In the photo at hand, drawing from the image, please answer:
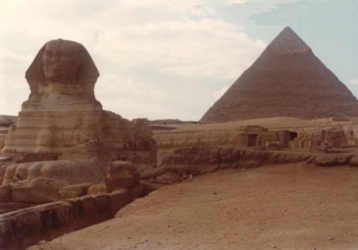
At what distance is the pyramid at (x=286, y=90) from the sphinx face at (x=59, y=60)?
97682 millimetres

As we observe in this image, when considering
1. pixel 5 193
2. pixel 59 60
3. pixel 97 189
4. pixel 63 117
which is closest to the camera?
pixel 97 189

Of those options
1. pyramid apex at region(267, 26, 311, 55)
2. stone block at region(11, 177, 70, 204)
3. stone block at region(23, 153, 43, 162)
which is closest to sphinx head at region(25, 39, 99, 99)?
stone block at region(23, 153, 43, 162)

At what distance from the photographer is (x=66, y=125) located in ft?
45.1

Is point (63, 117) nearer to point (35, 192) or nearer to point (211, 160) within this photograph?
point (35, 192)

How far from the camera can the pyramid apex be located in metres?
131

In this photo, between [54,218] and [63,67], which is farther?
[63,67]

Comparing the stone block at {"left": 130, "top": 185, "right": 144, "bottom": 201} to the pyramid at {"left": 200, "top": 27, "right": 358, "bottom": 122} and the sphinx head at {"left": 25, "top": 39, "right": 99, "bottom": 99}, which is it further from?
the pyramid at {"left": 200, "top": 27, "right": 358, "bottom": 122}

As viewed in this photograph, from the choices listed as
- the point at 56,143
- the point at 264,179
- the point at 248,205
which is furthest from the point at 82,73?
the point at 248,205

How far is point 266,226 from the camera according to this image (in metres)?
4.66

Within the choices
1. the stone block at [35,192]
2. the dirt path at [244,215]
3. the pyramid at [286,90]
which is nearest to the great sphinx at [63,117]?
the stone block at [35,192]

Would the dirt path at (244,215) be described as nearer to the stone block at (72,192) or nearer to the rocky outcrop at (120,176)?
the rocky outcrop at (120,176)

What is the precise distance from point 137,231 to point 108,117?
412 inches

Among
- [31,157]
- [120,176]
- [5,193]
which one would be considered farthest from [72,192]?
[31,157]

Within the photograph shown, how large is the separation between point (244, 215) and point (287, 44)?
132 m
